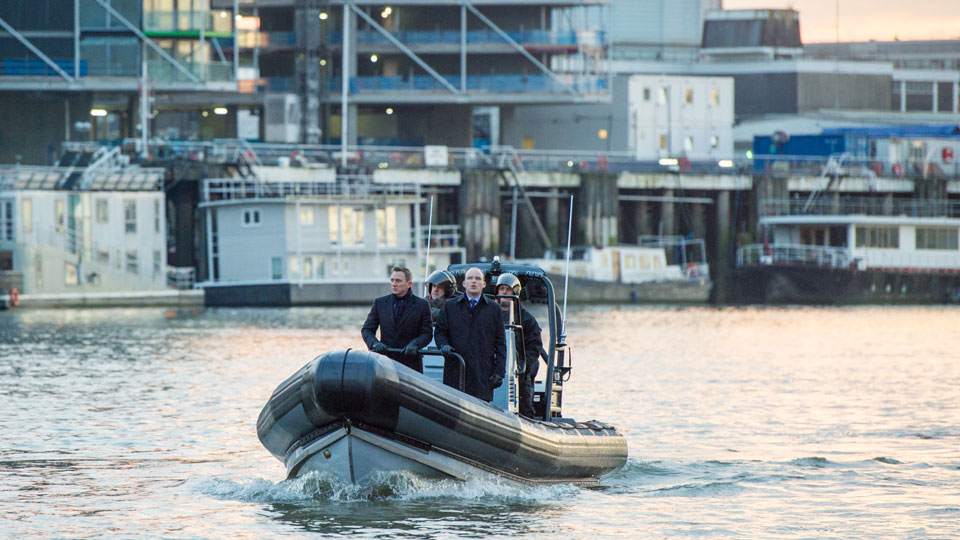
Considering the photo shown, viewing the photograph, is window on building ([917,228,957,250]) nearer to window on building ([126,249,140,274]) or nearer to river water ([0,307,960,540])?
river water ([0,307,960,540])

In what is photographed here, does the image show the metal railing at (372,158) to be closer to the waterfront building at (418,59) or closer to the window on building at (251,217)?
the waterfront building at (418,59)

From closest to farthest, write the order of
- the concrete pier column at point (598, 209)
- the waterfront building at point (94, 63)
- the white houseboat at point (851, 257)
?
the white houseboat at point (851, 257), the concrete pier column at point (598, 209), the waterfront building at point (94, 63)

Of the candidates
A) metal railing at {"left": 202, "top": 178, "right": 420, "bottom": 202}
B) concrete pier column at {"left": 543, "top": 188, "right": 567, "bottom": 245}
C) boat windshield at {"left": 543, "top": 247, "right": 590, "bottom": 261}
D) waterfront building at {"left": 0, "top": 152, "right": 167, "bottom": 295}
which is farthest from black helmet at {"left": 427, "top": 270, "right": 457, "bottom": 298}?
concrete pier column at {"left": 543, "top": 188, "right": 567, "bottom": 245}

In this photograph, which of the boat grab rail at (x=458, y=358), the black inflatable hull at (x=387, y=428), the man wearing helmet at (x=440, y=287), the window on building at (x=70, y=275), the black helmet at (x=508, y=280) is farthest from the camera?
the window on building at (x=70, y=275)

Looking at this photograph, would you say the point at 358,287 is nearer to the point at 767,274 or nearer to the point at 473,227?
the point at 473,227

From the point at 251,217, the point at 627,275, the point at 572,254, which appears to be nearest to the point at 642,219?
the point at 572,254

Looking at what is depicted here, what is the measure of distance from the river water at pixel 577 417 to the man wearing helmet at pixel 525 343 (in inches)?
46.4

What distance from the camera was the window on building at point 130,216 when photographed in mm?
72250

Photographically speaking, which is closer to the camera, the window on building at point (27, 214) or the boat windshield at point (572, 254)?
the window on building at point (27, 214)

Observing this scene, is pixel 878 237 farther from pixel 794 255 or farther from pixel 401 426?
pixel 401 426

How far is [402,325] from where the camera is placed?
19953 millimetres

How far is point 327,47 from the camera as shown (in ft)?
326

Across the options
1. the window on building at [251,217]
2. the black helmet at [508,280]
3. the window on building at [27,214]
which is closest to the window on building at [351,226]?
the window on building at [251,217]

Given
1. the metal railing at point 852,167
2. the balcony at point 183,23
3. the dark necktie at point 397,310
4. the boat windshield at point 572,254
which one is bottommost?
the boat windshield at point 572,254
